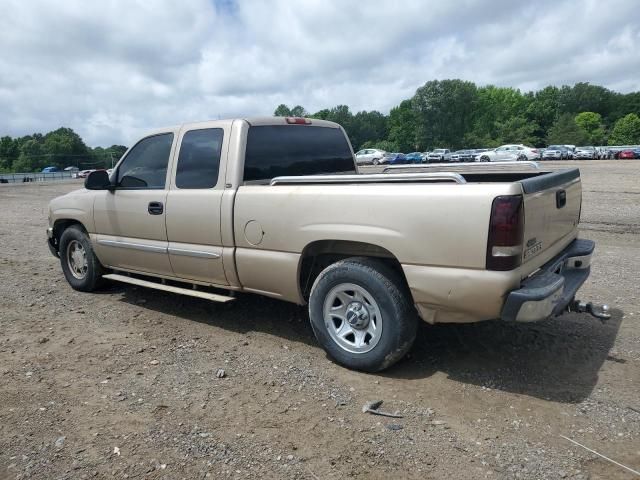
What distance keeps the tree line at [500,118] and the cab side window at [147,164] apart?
3217 inches

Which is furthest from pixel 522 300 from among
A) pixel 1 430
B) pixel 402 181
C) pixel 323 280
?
pixel 1 430

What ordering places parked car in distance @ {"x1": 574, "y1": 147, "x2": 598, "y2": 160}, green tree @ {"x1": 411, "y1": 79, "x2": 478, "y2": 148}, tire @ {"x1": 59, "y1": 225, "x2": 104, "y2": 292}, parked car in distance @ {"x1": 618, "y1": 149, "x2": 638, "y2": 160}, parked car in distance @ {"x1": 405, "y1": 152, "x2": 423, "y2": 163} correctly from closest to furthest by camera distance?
tire @ {"x1": 59, "y1": 225, "x2": 104, "y2": 292}
parked car in distance @ {"x1": 618, "y1": 149, "x2": 638, "y2": 160}
parked car in distance @ {"x1": 405, "y1": 152, "x2": 423, "y2": 163}
parked car in distance @ {"x1": 574, "y1": 147, "x2": 598, "y2": 160}
green tree @ {"x1": 411, "y1": 79, "x2": 478, "y2": 148}

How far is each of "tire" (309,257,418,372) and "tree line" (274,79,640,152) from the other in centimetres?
8263

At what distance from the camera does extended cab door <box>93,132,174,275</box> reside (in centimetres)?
512

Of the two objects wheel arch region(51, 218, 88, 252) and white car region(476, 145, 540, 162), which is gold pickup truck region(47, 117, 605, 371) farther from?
white car region(476, 145, 540, 162)

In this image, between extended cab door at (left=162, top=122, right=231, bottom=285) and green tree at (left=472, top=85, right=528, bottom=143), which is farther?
green tree at (left=472, top=85, right=528, bottom=143)

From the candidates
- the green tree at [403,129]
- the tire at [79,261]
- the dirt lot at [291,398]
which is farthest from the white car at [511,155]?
the green tree at [403,129]

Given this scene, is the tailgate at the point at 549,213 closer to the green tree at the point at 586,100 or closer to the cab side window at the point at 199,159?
the cab side window at the point at 199,159

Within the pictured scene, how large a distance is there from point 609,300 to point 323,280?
11.1 ft

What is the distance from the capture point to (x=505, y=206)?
3.11 m

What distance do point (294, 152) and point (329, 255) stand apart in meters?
1.34

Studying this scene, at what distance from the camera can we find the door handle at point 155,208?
5.02 metres

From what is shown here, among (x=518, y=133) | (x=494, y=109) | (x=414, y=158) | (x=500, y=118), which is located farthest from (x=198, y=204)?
(x=494, y=109)

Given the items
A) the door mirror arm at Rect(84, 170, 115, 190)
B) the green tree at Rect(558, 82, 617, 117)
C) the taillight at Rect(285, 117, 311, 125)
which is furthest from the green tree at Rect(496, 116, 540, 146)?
the door mirror arm at Rect(84, 170, 115, 190)
